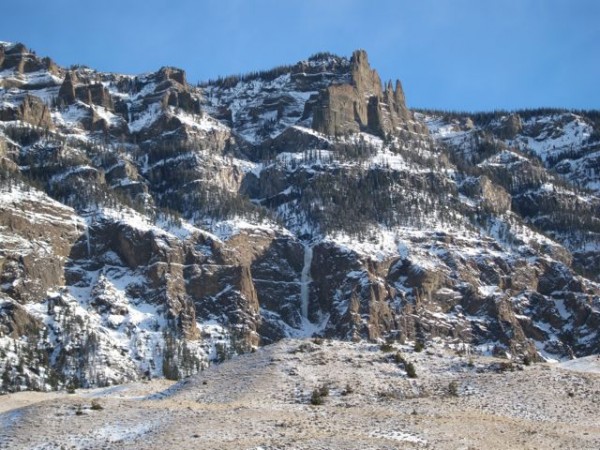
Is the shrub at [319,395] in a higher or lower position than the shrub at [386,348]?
lower

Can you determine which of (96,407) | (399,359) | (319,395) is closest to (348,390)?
(319,395)

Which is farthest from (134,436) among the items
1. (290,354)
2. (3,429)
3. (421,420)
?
(290,354)

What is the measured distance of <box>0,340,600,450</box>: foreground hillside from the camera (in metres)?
62.5

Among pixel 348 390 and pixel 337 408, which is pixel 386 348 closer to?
pixel 348 390

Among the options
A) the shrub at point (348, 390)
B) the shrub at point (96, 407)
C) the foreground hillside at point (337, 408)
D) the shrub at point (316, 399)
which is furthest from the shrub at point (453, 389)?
the shrub at point (96, 407)

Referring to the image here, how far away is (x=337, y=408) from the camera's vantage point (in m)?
70.4

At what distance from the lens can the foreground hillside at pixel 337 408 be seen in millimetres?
62469

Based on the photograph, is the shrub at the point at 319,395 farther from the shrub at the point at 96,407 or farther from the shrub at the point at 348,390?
the shrub at the point at 96,407

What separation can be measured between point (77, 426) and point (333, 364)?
934 inches

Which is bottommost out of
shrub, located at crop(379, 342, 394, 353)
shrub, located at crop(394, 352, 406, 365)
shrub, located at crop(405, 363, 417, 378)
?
shrub, located at crop(405, 363, 417, 378)

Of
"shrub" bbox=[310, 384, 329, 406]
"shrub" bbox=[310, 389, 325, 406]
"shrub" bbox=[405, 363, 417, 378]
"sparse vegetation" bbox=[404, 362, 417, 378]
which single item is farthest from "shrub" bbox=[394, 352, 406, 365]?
"shrub" bbox=[310, 389, 325, 406]

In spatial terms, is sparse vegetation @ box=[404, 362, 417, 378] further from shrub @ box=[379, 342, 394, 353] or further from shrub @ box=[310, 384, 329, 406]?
shrub @ box=[310, 384, 329, 406]

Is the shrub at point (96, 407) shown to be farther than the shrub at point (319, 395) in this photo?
No

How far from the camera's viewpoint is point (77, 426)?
6669 cm
